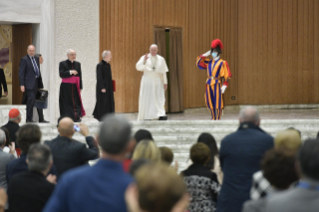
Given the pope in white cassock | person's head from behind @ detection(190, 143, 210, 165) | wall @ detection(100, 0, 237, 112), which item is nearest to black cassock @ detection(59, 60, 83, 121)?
the pope in white cassock

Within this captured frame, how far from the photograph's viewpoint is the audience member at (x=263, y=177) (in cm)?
286

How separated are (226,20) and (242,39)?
2.60 ft

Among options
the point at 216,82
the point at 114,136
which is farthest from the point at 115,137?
the point at 216,82

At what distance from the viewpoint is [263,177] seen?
2881 mm

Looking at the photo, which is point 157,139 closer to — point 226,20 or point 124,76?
point 124,76

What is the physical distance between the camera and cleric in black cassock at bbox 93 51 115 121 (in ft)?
30.9

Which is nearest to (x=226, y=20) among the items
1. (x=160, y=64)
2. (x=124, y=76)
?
(x=124, y=76)

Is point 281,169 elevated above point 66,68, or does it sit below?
below

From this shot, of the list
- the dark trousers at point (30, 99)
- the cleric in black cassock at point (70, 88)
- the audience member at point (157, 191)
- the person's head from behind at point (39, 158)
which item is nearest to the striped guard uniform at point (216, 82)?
the cleric in black cassock at point (70, 88)

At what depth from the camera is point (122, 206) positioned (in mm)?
1962

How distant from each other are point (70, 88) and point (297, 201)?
800 cm

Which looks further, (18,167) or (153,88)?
(153,88)

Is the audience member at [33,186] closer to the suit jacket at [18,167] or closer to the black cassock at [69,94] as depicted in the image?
the suit jacket at [18,167]

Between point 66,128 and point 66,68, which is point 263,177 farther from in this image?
point 66,68
